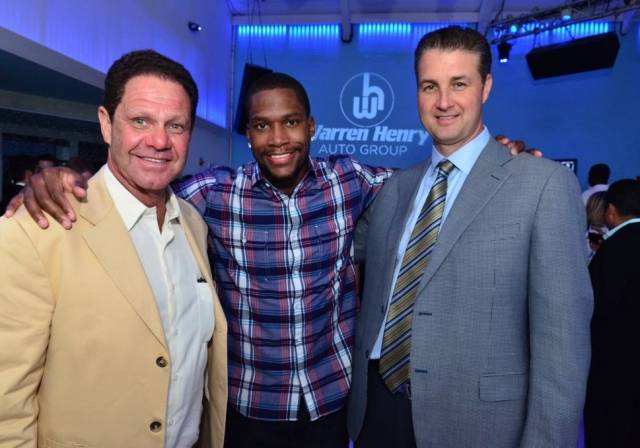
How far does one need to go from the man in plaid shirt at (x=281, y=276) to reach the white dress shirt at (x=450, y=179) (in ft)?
0.94

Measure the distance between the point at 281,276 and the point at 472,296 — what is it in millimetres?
738

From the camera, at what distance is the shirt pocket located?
1575mm

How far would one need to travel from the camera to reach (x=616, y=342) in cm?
272

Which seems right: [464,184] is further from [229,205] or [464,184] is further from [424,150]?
[424,150]

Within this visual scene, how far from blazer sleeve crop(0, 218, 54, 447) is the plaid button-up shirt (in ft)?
2.69

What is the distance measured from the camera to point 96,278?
51.3 inches

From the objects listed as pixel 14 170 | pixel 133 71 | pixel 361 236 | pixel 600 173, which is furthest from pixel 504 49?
pixel 133 71

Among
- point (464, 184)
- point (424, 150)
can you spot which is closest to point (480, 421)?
point (464, 184)

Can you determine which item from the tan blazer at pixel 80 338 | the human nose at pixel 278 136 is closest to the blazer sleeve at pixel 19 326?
the tan blazer at pixel 80 338

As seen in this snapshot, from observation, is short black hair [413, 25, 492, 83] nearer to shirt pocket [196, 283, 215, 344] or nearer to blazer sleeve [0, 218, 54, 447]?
shirt pocket [196, 283, 215, 344]

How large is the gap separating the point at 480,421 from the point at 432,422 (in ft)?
0.50

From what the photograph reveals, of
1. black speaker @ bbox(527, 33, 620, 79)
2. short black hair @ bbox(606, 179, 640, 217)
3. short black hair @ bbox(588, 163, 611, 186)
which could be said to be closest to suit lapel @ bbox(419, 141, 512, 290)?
short black hair @ bbox(606, 179, 640, 217)

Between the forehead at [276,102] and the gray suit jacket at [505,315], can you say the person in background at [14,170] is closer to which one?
the forehead at [276,102]

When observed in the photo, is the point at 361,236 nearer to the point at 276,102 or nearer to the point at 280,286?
the point at 280,286
